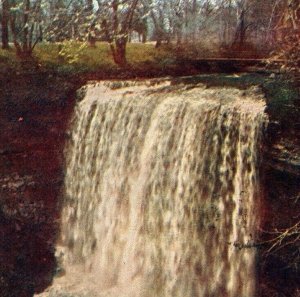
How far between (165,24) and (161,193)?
3596 mm

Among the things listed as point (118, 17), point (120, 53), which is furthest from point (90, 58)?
point (118, 17)

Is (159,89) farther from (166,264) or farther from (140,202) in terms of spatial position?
(166,264)

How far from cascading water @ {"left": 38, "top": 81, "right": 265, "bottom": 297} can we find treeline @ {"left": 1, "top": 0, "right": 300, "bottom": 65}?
3.44 feet

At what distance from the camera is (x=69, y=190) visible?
10641 mm

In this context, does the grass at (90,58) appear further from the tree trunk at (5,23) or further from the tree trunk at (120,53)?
the tree trunk at (5,23)

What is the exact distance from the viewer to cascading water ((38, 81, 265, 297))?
23.6 ft

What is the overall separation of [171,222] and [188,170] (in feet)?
3.11

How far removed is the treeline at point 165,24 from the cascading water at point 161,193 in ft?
3.44

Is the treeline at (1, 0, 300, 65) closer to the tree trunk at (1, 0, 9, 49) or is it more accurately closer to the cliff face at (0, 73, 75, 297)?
the tree trunk at (1, 0, 9, 49)

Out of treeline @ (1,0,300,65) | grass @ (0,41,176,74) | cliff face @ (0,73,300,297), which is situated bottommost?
cliff face @ (0,73,300,297)

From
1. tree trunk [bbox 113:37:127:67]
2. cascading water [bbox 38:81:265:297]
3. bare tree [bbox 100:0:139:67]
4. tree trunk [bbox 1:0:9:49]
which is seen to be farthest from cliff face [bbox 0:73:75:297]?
bare tree [bbox 100:0:139:67]

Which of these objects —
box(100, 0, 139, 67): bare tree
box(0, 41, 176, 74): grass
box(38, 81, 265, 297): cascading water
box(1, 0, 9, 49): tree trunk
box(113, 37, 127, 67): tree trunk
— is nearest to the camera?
box(100, 0, 139, 67): bare tree

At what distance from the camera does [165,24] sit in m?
10.1

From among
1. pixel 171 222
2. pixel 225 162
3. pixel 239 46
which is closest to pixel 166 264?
pixel 171 222
